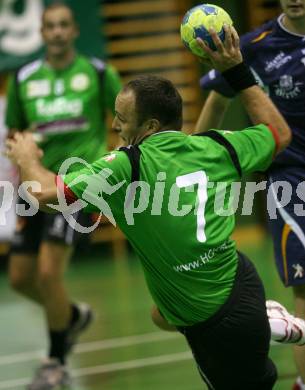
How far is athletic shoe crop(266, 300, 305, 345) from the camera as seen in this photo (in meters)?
4.35

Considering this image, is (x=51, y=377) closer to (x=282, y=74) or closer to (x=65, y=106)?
(x=65, y=106)

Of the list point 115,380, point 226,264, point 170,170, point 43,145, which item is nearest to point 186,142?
point 170,170

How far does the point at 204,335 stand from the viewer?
404cm

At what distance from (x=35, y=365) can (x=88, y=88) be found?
1927mm

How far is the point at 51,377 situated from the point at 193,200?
8.12 feet

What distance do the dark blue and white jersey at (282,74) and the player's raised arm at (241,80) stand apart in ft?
3.11

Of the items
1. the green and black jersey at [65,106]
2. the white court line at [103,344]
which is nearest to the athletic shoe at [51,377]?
the white court line at [103,344]

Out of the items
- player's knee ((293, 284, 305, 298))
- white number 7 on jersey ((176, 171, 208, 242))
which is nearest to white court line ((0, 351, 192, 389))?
player's knee ((293, 284, 305, 298))

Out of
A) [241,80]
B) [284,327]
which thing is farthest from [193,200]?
[284,327]

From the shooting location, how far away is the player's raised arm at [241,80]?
3902mm

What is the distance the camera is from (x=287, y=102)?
5.05 metres

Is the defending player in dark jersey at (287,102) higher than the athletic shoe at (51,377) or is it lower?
higher

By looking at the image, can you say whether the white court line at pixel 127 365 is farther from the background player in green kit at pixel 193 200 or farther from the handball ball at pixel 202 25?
the handball ball at pixel 202 25

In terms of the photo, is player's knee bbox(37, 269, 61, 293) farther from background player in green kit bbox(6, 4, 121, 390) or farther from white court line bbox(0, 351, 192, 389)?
white court line bbox(0, 351, 192, 389)
